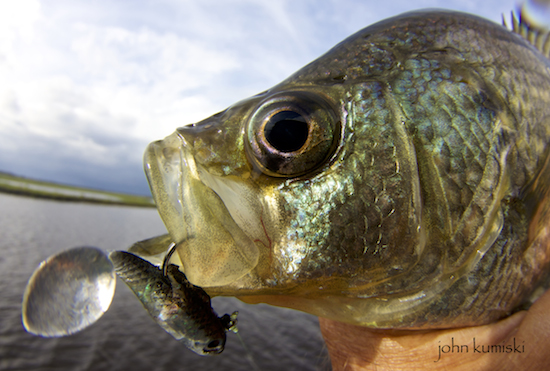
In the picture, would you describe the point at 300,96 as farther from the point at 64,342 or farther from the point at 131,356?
the point at 64,342

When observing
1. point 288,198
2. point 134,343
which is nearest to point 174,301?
point 288,198

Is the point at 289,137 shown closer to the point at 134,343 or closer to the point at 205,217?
the point at 205,217

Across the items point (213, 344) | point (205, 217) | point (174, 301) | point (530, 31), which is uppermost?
point (530, 31)

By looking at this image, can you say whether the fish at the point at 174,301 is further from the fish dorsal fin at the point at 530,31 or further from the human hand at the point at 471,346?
the fish dorsal fin at the point at 530,31

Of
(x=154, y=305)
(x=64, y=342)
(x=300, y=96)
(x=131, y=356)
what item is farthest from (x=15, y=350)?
(x=300, y=96)

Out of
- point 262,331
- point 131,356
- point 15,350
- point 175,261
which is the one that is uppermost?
point 175,261

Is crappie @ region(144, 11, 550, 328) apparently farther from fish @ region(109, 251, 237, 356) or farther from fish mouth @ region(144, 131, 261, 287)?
fish @ region(109, 251, 237, 356)
